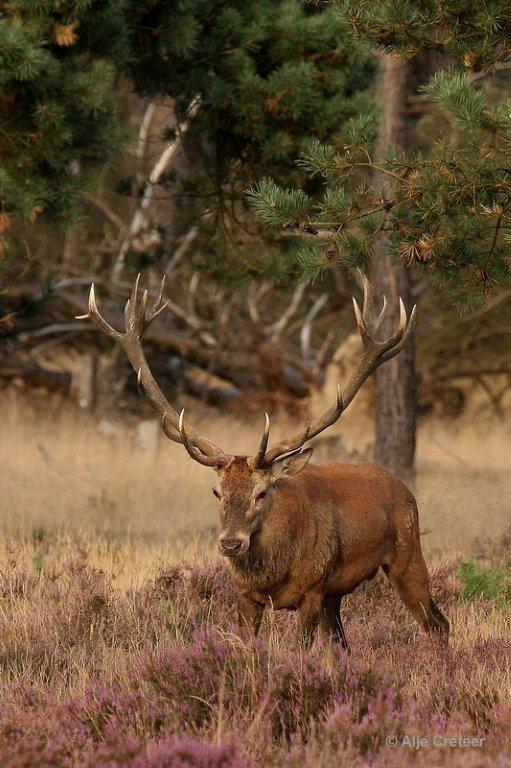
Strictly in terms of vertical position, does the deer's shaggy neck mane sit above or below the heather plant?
above

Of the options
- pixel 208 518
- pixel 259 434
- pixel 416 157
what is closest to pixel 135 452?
pixel 259 434

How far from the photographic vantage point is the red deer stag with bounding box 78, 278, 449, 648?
19.2 ft

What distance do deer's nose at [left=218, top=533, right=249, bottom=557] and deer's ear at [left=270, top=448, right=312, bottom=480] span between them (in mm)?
508

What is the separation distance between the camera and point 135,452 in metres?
15.6

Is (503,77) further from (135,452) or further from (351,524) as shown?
(351,524)

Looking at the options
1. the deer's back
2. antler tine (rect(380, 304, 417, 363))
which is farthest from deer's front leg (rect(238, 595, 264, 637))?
antler tine (rect(380, 304, 417, 363))

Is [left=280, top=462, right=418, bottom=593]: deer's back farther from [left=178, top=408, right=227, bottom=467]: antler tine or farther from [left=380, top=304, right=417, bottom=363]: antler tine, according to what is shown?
[left=380, top=304, right=417, bottom=363]: antler tine

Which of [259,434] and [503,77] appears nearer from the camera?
[259,434]

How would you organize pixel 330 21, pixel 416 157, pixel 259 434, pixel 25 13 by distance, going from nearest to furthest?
1. pixel 416 157
2. pixel 25 13
3. pixel 330 21
4. pixel 259 434

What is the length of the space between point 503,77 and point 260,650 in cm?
1582

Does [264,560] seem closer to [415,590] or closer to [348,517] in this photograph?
[348,517]

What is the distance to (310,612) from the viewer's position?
19.3 ft

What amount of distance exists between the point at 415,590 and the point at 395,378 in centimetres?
594

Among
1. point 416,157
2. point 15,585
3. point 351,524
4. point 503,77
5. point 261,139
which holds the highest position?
point 503,77
